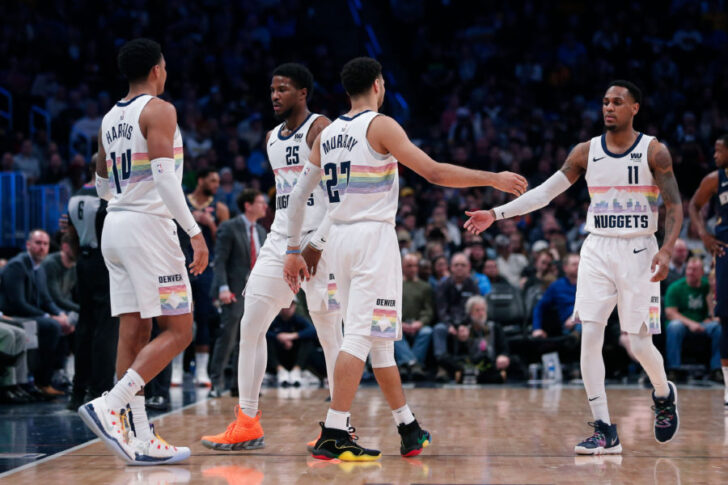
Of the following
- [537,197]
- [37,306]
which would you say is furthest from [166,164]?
[37,306]

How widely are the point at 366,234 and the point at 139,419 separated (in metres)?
1.65

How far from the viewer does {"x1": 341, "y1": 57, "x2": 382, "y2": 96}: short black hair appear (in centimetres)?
528

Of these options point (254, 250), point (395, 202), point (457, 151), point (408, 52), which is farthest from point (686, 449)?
point (408, 52)

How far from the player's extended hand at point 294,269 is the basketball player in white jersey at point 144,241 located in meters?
0.49

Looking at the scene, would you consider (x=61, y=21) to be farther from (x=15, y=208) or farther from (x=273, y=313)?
(x=273, y=313)

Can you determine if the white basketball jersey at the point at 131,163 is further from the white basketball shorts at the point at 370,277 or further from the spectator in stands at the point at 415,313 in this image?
the spectator in stands at the point at 415,313

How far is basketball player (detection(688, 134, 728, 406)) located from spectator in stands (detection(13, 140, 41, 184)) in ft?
32.6

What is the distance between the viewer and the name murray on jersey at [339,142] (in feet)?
17.1

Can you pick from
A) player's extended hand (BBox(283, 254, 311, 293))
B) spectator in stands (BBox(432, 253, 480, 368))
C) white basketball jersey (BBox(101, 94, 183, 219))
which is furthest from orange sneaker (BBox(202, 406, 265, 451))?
spectator in stands (BBox(432, 253, 480, 368))

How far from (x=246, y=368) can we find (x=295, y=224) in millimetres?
993

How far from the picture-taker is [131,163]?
530 cm

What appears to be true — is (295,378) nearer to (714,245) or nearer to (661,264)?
(714,245)

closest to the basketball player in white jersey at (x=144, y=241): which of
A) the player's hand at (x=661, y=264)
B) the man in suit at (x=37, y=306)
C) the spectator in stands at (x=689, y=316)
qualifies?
the player's hand at (x=661, y=264)

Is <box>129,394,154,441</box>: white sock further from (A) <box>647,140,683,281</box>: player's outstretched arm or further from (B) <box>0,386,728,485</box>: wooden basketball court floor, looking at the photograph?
(A) <box>647,140,683,281</box>: player's outstretched arm
